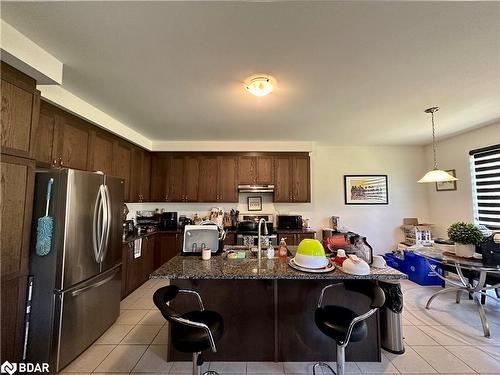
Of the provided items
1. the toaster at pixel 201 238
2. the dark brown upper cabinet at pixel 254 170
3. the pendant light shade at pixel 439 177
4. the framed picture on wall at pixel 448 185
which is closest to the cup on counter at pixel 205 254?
the toaster at pixel 201 238

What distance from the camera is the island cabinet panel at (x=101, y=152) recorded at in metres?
2.84

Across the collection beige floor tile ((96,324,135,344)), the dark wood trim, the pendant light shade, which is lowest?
beige floor tile ((96,324,135,344))

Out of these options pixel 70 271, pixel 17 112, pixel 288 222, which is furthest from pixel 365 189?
pixel 17 112

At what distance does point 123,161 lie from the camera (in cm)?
352

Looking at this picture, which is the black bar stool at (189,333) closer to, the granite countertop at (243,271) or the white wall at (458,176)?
the granite countertop at (243,271)

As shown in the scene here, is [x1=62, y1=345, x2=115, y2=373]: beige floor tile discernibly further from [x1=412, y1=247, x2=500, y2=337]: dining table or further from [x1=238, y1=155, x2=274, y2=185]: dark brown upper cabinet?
[x1=412, y1=247, x2=500, y2=337]: dining table

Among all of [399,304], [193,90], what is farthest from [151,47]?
[399,304]

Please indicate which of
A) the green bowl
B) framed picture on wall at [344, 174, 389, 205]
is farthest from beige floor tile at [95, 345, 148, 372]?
framed picture on wall at [344, 174, 389, 205]

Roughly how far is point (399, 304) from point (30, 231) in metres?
3.28

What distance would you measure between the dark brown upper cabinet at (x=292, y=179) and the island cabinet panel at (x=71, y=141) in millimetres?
3078

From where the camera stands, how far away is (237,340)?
197cm

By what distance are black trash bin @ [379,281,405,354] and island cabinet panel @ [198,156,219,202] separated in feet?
10.3

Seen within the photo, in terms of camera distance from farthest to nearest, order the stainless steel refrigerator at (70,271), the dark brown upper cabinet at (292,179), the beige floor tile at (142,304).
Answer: the dark brown upper cabinet at (292,179), the beige floor tile at (142,304), the stainless steel refrigerator at (70,271)

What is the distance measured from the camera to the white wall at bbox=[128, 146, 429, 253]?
186 inches
